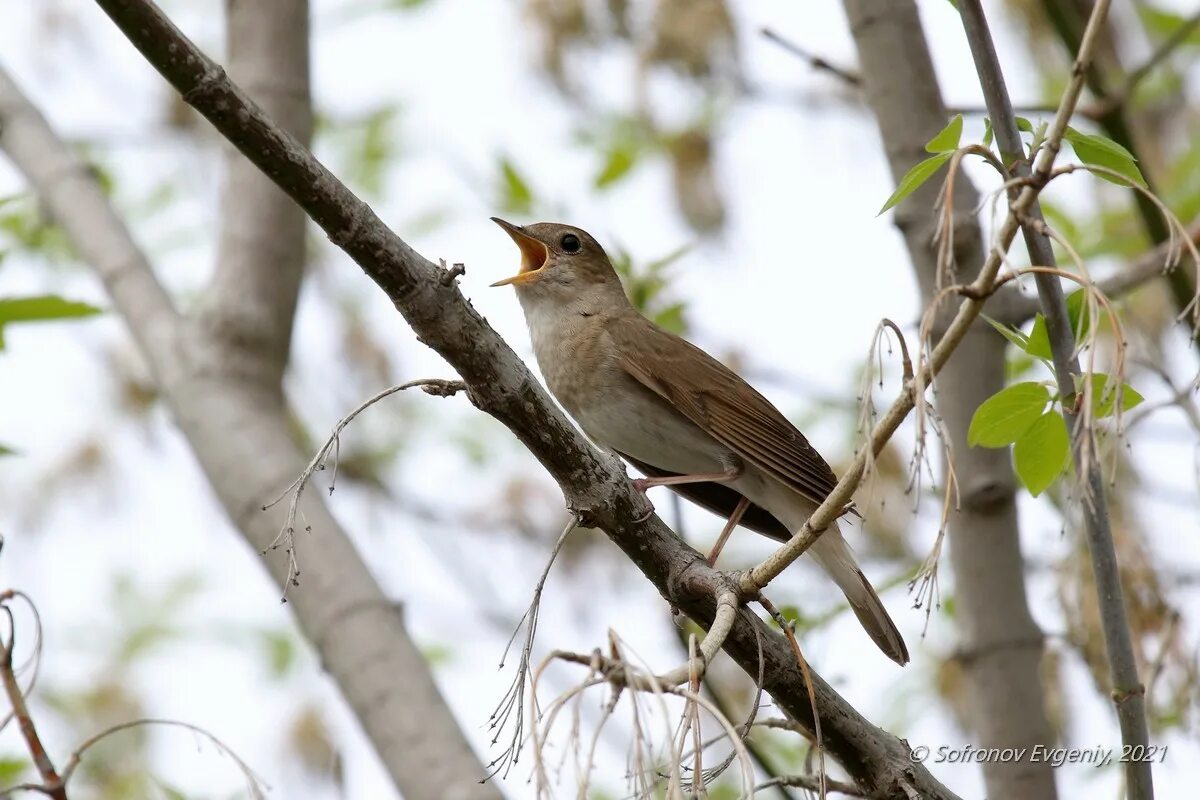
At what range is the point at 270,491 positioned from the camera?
16.0 feet

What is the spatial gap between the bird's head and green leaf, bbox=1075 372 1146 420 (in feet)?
10.3

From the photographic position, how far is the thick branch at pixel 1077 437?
8.32ft

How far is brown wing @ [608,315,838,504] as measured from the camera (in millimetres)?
4715

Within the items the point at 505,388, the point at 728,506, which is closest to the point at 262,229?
the point at 728,506

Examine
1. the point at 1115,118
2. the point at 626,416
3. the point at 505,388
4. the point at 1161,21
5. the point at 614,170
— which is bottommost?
the point at 505,388

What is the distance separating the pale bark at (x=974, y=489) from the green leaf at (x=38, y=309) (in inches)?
108

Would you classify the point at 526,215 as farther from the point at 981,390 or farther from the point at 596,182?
the point at 981,390

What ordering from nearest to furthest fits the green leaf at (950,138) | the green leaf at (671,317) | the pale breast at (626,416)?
the green leaf at (950,138)
the pale breast at (626,416)
the green leaf at (671,317)

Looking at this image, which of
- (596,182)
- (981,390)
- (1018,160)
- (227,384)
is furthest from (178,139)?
(1018,160)

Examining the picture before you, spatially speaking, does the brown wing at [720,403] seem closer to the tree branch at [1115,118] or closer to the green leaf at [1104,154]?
the tree branch at [1115,118]

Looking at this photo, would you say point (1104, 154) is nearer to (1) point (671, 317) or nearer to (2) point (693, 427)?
(2) point (693, 427)

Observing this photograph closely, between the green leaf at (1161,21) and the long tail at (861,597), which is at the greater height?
the green leaf at (1161,21)

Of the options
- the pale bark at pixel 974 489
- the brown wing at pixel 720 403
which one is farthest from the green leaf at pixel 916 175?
the brown wing at pixel 720 403

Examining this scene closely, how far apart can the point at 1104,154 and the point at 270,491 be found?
328 cm
